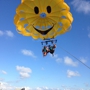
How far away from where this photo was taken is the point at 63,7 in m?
28.7

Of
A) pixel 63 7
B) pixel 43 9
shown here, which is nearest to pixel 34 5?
pixel 43 9

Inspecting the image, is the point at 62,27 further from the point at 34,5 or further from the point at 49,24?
the point at 34,5

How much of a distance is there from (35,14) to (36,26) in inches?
69.6

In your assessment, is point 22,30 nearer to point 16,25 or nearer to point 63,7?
Answer: point 16,25

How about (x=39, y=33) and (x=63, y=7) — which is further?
(x=39, y=33)

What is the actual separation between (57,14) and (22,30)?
14.2ft

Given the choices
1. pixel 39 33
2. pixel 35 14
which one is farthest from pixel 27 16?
pixel 39 33

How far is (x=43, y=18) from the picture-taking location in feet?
99.5

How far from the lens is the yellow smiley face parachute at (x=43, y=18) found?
28.8 metres

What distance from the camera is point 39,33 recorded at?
31.7 meters

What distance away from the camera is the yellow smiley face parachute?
1136 inches

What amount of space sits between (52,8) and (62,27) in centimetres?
276

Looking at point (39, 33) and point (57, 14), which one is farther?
point (39, 33)

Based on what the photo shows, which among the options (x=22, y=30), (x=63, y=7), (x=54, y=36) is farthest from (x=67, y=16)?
(x=22, y=30)
